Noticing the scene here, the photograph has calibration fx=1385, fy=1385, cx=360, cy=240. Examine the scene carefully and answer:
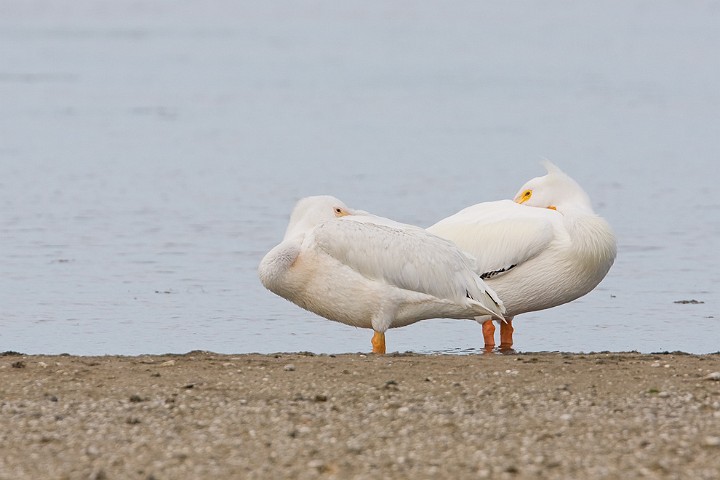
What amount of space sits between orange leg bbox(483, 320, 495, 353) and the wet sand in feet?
4.69

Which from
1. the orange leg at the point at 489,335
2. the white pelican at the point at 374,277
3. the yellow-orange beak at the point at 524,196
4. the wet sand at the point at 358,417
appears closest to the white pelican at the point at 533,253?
the orange leg at the point at 489,335

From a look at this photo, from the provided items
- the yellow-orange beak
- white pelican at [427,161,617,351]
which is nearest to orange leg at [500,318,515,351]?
white pelican at [427,161,617,351]

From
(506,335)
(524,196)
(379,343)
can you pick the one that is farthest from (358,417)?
(524,196)

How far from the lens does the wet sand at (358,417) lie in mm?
5578

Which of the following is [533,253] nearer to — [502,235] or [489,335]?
[502,235]

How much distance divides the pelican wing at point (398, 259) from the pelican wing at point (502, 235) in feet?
1.61

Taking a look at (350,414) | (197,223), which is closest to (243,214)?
(197,223)

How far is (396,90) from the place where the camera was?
2934 centimetres

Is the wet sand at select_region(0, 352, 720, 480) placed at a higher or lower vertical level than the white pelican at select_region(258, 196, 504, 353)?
lower

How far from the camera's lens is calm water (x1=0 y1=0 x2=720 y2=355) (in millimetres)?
11102

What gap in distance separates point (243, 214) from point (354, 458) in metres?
10.6

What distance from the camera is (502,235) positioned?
389 inches

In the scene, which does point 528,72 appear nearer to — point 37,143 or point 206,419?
point 37,143

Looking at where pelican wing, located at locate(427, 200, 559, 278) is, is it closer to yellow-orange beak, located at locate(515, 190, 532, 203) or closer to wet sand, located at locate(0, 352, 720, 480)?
yellow-orange beak, located at locate(515, 190, 532, 203)
